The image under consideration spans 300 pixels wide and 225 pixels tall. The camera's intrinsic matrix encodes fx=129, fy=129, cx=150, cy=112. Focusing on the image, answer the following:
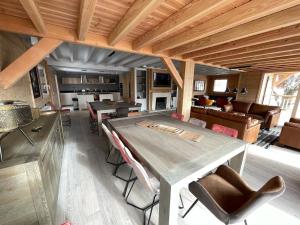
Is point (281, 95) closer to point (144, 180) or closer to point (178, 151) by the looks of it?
point (178, 151)

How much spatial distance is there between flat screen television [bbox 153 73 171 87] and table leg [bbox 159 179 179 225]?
6591 millimetres

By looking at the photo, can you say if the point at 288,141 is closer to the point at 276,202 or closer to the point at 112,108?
the point at 276,202

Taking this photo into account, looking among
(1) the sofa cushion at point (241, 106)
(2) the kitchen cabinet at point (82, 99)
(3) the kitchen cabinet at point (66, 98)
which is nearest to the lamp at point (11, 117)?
(1) the sofa cushion at point (241, 106)

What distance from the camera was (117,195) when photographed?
175 cm

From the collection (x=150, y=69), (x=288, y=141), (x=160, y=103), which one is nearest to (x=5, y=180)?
(x=288, y=141)

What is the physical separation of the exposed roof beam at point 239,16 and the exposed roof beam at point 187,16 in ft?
0.57

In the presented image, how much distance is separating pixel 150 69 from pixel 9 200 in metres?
6.68

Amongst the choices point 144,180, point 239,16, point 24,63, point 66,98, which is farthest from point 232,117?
point 66,98

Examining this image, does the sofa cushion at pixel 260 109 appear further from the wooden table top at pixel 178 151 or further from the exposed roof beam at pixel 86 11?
the exposed roof beam at pixel 86 11

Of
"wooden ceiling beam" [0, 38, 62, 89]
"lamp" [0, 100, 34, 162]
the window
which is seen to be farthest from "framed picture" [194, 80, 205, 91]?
"lamp" [0, 100, 34, 162]

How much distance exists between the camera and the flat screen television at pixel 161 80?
716 cm

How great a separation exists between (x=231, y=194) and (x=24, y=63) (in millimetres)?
2899

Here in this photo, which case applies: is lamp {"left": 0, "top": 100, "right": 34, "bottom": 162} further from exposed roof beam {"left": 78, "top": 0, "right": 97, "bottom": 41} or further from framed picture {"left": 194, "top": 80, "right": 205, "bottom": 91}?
framed picture {"left": 194, "top": 80, "right": 205, "bottom": 91}

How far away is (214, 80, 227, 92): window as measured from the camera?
842 centimetres
